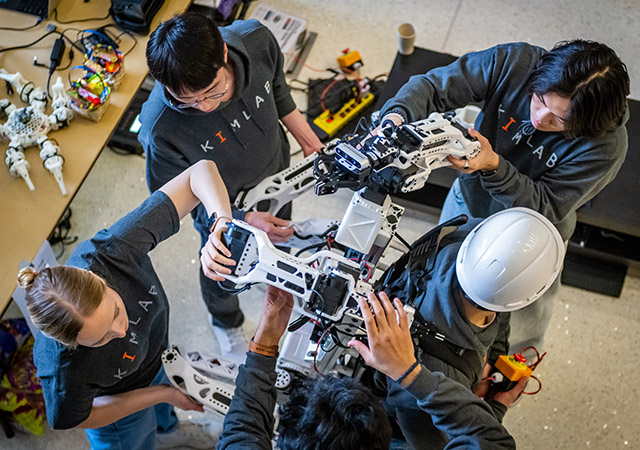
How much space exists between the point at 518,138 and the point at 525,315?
0.77m

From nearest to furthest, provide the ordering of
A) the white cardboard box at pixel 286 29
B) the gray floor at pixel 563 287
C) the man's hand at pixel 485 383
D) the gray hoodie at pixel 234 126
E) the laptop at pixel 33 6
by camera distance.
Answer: the gray hoodie at pixel 234 126 < the man's hand at pixel 485 383 < the gray floor at pixel 563 287 < the laptop at pixel 33 6 < the white cardboard box at pixel 286 29

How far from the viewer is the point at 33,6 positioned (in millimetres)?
2740

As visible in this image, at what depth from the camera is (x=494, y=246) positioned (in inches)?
63.7

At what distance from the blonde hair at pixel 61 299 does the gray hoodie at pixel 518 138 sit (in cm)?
100

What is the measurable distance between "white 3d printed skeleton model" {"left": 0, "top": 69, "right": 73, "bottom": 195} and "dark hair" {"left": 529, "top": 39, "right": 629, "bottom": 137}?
1.77m

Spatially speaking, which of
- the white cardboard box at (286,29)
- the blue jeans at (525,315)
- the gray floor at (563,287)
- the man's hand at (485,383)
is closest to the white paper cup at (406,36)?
the gray floor at (563,287)

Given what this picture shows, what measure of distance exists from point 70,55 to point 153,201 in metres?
1.28

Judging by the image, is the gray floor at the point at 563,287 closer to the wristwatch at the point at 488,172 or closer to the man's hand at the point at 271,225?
the man's hand at the point at 271,225

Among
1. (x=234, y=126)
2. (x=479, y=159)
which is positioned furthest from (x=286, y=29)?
(x=479, y=159)

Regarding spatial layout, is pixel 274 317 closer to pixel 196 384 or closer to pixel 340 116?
pixel 196 384

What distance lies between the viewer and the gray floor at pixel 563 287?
8.59 feet

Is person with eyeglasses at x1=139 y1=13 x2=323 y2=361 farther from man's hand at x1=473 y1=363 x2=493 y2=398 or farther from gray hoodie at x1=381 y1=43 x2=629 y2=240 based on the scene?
man's hand at x1=473 y1=363 x2=493 y2=398

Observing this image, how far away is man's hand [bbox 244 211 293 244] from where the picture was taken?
1.98m

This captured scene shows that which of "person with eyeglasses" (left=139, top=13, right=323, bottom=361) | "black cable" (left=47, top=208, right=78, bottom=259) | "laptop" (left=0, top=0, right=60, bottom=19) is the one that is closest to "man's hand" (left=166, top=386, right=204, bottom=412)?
"person with eyeglasses" (left=139, top=13, right=323, bottom=361)
